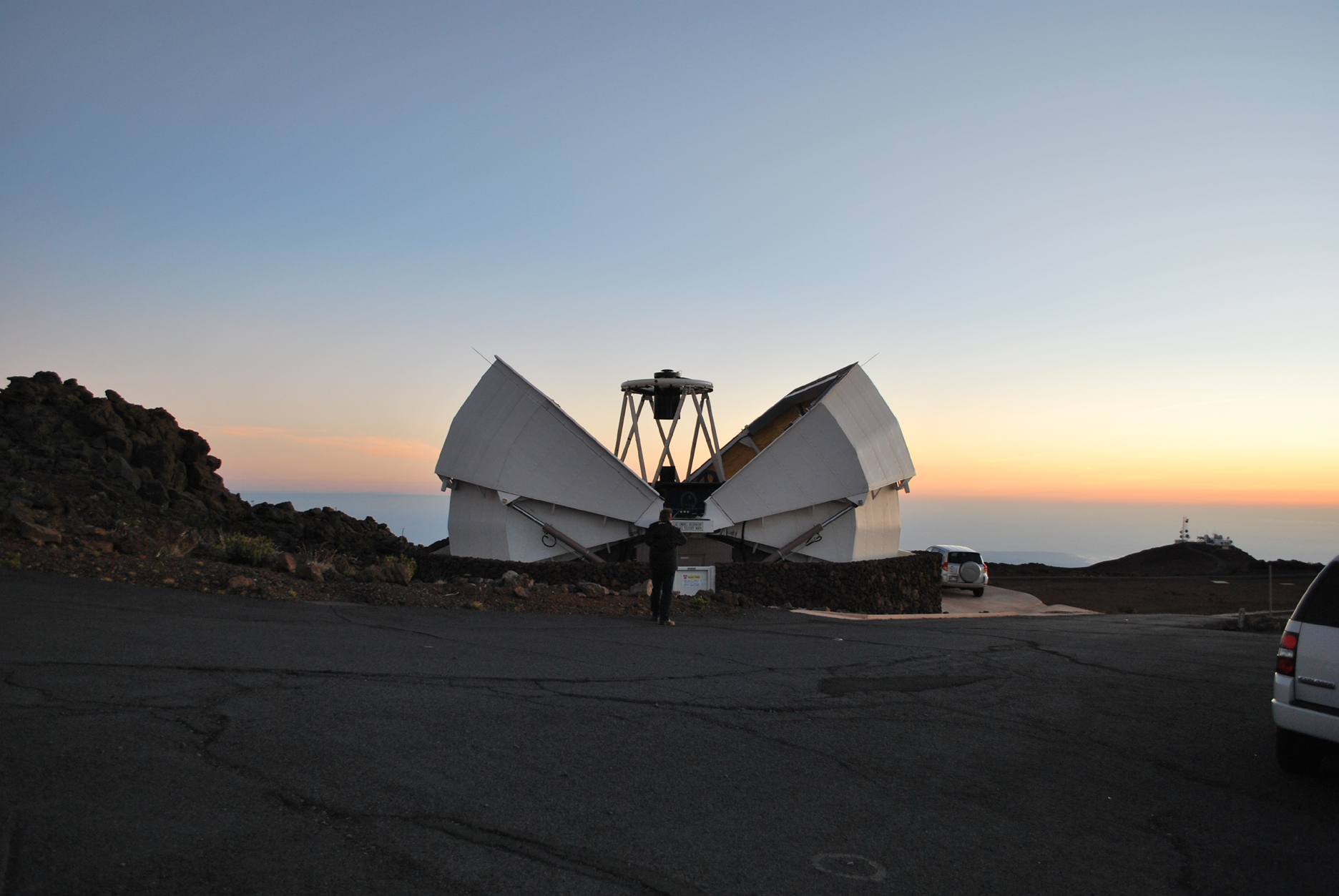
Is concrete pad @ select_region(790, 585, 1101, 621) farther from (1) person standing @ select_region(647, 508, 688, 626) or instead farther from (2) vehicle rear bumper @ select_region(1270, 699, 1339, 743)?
(2) vehicle rear bumper @ select_region(1270, 699, 1339, 743)

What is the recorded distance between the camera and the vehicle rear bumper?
4.19 meters

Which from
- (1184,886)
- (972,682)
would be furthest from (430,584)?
(1184,886)

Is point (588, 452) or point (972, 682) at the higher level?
point (588, 452)

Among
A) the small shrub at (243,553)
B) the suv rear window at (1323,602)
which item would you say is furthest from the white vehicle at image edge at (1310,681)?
the small shrub at (243,553)

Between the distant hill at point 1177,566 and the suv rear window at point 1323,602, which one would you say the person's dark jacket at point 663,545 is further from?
the distant hill at point 1177,566

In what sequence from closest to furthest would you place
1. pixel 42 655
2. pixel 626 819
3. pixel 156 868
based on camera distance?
1. pixel 156 868
2. pixel 626 819
3. pixel 42 655

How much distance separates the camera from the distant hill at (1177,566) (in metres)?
36.1

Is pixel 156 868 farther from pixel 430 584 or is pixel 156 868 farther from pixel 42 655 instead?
pixel 430 584

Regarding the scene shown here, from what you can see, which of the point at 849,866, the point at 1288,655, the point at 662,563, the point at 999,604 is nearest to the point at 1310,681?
the point at 1288,655

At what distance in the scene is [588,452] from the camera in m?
17.2

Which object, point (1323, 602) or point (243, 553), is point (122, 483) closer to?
point (243, 553)

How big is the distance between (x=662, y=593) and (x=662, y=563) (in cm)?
35

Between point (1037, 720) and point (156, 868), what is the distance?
499 centimetres

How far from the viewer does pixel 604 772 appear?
4.09 m
